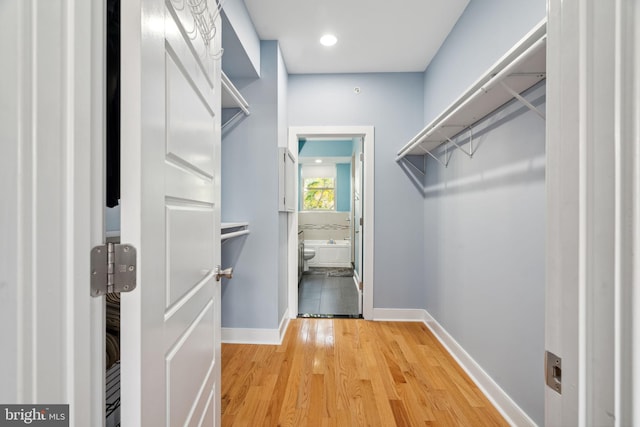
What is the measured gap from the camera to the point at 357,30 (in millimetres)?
2287

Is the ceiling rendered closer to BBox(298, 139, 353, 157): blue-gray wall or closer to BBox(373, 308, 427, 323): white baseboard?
BBox(373, 308, 427, 323): white baseboard

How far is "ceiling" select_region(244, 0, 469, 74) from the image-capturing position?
204 cm

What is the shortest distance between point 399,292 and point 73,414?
2773 mm

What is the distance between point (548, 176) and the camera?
1.58 feet

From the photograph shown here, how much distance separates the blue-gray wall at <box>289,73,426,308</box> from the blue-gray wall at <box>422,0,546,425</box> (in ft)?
1.43

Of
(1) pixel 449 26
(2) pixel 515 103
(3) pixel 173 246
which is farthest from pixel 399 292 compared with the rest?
(3) pixel 173 246

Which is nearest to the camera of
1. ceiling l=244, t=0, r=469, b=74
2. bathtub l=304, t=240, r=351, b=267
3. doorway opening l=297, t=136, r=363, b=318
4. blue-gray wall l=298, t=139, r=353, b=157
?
ceiling l=244, t=0, r=469, b=74

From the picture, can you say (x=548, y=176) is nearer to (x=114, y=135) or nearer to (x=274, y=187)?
(x=114, y=135)

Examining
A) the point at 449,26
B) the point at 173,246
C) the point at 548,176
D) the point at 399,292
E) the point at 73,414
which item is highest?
the point at 449,26

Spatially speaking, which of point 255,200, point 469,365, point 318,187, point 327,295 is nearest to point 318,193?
point 318,187

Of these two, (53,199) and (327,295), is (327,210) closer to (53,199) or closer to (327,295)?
(327,295)

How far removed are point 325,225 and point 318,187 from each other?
97 cm

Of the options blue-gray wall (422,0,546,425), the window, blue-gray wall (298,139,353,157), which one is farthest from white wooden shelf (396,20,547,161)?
the window

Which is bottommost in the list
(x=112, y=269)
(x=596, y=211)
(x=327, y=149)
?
(x=112, y=269)
